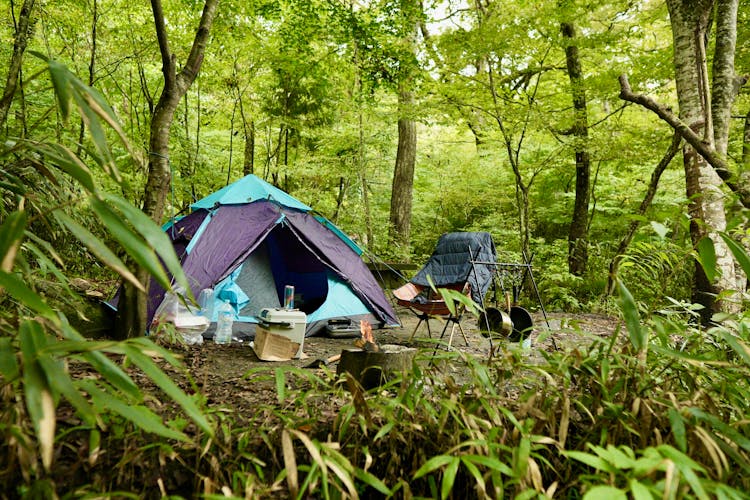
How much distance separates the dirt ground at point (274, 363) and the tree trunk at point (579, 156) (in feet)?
5.56

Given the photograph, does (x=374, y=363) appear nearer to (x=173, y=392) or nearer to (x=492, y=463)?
(x=492, y=463)

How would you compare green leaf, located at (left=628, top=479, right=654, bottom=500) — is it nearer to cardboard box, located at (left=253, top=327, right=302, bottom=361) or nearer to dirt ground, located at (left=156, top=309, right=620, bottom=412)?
dirt ground, located at (left=156, top=309, right=620, bottom=412)

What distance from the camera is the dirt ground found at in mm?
1780

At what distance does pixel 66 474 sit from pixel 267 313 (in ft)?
7.72

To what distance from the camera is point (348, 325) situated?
4375 mm

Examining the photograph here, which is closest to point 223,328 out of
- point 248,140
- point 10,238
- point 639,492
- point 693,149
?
point 10,238

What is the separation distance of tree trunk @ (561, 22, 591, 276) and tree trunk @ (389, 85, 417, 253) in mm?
2480

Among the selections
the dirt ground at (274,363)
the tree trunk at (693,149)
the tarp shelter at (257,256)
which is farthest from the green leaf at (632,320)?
the tarp shelter at (257,256)

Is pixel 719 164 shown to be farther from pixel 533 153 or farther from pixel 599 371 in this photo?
pixel 533 153

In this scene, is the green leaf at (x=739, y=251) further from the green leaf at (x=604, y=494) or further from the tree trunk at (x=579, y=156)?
the tree trunk at (x=579, y=156)

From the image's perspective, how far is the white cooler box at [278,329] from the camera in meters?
3.32

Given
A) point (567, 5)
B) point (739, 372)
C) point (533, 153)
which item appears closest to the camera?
point (739, 372)

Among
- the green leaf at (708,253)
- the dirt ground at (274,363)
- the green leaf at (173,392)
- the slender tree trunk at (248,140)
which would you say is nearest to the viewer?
the green leaf at (173,392)

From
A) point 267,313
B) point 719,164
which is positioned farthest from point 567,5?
point 267,313
